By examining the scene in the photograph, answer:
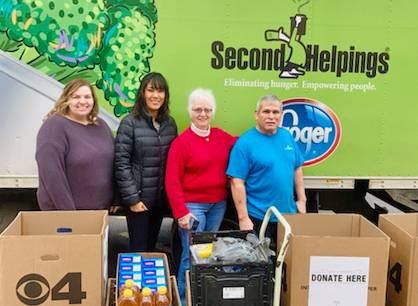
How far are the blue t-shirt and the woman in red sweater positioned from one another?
14 cm

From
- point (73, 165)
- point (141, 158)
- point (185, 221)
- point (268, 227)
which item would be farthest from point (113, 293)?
point (268, 227)

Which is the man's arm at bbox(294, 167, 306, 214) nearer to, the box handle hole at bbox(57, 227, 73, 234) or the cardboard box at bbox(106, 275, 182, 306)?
the cardboard box at bbox(106, 275, 182, 306)

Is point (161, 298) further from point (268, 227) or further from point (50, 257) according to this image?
point (268, 227)

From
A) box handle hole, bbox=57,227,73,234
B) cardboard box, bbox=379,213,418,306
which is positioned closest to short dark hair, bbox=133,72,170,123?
box handle hole, bbox=57,227,73,234

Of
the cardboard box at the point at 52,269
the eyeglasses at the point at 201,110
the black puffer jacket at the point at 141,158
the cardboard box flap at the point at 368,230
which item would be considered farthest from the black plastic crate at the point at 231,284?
the eyeglasses at the point at 201,110

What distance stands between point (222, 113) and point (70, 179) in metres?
1.31

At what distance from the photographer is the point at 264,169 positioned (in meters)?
2.74

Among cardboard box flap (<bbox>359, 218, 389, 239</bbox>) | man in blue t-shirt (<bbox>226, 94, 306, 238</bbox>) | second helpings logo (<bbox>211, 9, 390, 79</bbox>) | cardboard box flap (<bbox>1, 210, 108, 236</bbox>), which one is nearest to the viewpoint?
cardboard box flap (<bbox>359, 218, 389, 239</bbox>)

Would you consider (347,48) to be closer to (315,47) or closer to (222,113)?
(315,47)

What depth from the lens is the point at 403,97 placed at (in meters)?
3.29

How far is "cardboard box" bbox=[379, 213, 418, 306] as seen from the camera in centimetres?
200

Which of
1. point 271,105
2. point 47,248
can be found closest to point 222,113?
point 271,105

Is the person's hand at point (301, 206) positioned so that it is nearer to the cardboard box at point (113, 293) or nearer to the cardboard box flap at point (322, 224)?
the cardboard box flap at point (322, 224)

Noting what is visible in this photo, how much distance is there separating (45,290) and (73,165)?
87 cm
